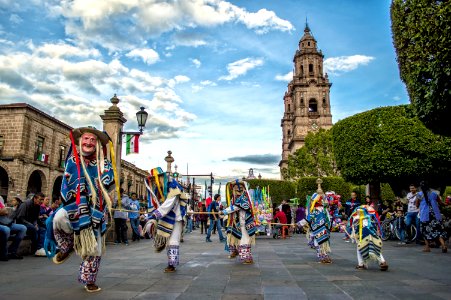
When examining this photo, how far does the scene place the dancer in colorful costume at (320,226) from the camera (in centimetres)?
728

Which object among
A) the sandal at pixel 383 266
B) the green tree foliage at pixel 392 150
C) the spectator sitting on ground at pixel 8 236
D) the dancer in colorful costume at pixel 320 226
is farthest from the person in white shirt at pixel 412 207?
the spectator sitting on ground at pixel 8 236

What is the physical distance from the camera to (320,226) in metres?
7.42

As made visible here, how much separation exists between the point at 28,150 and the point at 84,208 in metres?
28.0

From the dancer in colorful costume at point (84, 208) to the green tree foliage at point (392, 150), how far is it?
52.0 feet

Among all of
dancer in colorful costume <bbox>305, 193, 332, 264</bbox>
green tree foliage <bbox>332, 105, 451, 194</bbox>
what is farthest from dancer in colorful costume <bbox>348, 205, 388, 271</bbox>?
green tree foliage <bbox>332, 105, 451, 194</bbox>

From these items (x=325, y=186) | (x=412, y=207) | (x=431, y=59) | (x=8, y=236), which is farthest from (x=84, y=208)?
(x=325, y=186)

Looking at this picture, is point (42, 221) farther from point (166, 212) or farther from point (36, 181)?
point (36, 181)

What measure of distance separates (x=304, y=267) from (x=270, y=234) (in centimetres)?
1148

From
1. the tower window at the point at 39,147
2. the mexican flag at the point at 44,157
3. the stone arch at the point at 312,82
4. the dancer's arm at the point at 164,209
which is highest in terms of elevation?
the stone arch at the point at 312,82

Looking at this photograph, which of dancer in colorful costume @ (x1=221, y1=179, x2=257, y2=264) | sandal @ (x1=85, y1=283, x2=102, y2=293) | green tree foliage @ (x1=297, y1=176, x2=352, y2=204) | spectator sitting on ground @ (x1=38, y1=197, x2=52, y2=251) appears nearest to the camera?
sandal @ (x1=85, y1=283, x2=102, y2=293)

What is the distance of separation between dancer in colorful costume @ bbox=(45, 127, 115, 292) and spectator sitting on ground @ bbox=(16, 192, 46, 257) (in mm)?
4389

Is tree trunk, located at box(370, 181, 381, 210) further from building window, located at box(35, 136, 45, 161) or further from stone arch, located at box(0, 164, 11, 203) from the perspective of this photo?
stone arch, located at box(0, 164, 11, 203)

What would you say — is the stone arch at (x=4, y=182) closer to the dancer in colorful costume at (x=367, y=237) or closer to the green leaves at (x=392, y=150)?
the green leaves at (x=392, y=150)

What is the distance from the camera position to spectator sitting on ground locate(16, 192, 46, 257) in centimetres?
831
